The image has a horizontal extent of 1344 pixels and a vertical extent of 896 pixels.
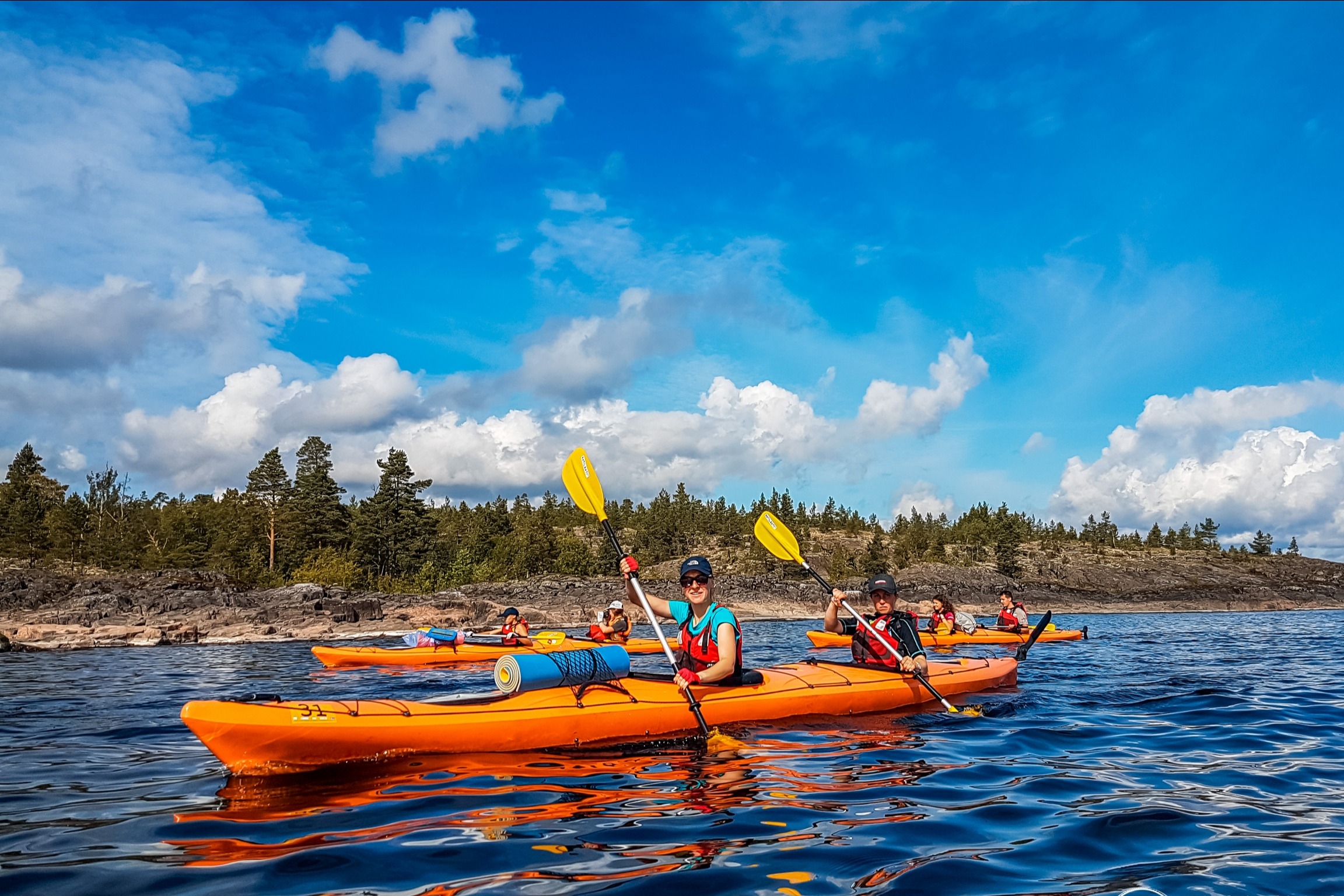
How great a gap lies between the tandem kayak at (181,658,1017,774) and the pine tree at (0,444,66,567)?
56.8m

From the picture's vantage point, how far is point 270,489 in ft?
158

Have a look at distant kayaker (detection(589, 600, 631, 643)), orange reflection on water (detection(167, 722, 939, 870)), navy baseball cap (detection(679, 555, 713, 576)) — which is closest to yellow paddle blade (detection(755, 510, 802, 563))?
navy baseball cap (detection(679, 555, 713, 576))

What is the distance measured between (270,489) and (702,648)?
153 ft

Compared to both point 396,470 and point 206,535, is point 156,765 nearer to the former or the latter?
point 396,470

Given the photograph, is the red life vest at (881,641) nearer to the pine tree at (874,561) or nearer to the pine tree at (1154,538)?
the pine tree at (874,561)

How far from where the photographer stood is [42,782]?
6.18 meters

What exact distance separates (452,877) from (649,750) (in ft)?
11.4

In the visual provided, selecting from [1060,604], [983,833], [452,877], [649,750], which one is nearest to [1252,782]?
[983,833]

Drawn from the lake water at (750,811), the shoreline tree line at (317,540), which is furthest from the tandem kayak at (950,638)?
the shoreline tree line at (317,540)

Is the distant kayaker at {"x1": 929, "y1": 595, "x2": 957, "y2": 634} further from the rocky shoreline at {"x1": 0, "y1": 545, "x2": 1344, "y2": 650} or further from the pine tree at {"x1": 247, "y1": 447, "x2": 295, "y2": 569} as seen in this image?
the pine tree at {"x1": 247, "y1": 447, "x2": 295, "y2": 569}

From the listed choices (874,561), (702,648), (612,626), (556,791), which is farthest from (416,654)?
(874,561)

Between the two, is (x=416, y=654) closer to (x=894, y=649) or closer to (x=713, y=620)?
(x=713, y=620)

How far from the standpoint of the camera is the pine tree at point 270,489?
→ 4772 cm

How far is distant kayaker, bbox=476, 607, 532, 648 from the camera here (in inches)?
691
